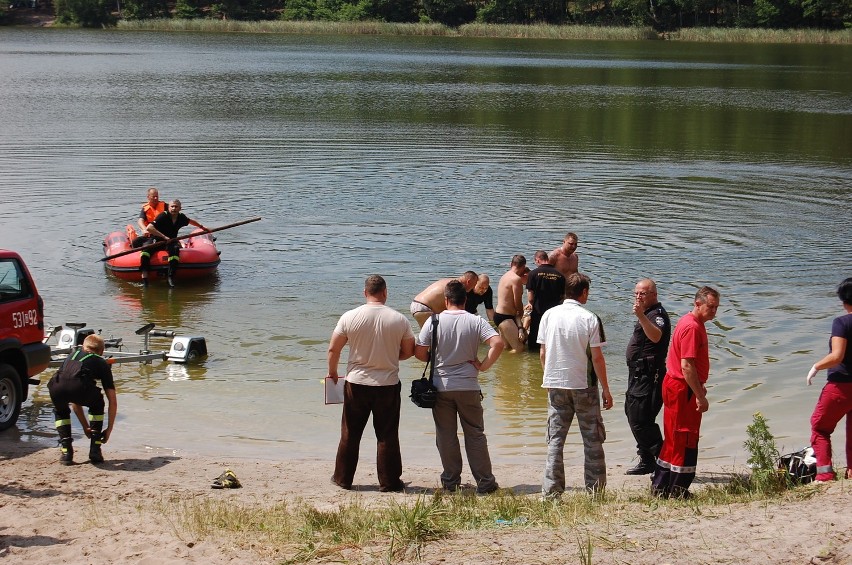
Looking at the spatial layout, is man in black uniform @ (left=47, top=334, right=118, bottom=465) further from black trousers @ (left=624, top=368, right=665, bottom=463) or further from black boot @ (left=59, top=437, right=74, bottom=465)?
black trousers @ (left=624, top=368, right=665, bottom=463)

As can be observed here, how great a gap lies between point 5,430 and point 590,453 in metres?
5.52

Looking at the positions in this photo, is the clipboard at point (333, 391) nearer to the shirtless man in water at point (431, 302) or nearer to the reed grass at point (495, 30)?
the shirtless man in water at point (431, 302)

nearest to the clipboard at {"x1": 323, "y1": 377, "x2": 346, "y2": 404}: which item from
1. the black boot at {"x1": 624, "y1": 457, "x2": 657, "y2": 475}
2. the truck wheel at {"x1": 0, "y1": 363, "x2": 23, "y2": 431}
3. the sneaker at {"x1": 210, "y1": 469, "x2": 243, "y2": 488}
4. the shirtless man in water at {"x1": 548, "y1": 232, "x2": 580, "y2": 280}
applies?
the sneaker at {"x1": 210, "y1": 469, "x2": 243, "y2": 488}

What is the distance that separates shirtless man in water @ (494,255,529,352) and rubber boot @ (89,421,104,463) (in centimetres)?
514

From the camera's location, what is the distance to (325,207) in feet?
72.2

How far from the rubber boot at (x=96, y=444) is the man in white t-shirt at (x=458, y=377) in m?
2.94

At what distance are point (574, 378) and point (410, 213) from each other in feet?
45.2

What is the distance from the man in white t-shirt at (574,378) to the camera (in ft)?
25.4

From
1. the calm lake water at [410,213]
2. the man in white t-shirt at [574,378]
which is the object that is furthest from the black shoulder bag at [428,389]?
the calm lake water at [410,213]

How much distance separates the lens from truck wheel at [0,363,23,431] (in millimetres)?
9656

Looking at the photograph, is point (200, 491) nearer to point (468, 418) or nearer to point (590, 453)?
point (468, 418)

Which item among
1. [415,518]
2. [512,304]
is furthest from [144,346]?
[415,518]

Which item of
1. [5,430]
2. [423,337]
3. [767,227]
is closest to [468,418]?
[423,337]

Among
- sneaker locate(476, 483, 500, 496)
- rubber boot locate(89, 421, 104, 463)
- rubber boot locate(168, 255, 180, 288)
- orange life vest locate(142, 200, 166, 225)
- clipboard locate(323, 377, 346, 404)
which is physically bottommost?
sneaker locate(476, 483, 500, 496)
